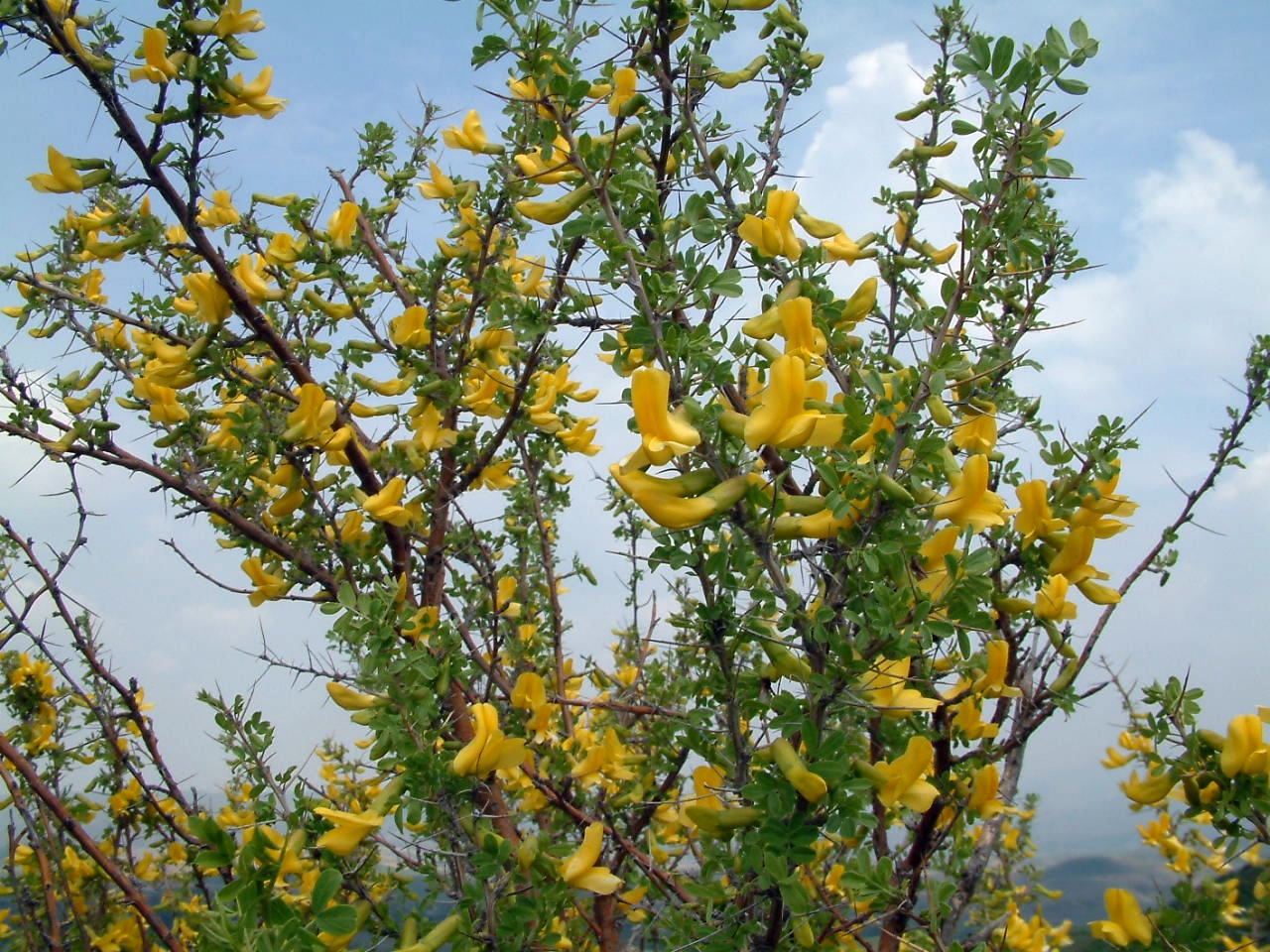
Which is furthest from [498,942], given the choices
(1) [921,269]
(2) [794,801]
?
(1) [921,269]

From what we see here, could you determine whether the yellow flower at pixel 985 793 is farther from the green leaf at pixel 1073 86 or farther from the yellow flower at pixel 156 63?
the yellow flower at pixel 156 63

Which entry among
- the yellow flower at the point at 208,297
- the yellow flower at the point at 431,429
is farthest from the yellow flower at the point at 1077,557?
the yellow flower at the point at 208,297

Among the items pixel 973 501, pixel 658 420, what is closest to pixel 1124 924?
pixel 973 501

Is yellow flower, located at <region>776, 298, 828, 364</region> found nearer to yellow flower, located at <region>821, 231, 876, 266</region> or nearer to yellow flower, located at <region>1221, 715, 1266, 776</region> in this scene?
yellow flower, located at <region>821, 231, 876, 266</region>

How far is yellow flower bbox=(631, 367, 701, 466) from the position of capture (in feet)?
3.60

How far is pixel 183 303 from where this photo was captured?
238 cm

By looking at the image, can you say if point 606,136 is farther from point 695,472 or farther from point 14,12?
point 14,12

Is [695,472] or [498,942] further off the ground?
[695,472]

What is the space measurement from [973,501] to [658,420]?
17.6 inches

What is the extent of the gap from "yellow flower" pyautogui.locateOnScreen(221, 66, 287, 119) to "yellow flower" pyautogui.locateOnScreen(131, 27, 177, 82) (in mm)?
105

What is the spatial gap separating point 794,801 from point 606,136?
99 cm

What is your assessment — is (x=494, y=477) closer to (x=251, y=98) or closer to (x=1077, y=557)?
(x=251, y=98)

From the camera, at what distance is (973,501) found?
1.25 metres

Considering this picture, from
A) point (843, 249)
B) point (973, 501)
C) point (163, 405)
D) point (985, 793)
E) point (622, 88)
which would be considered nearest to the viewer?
point (973, 501)
